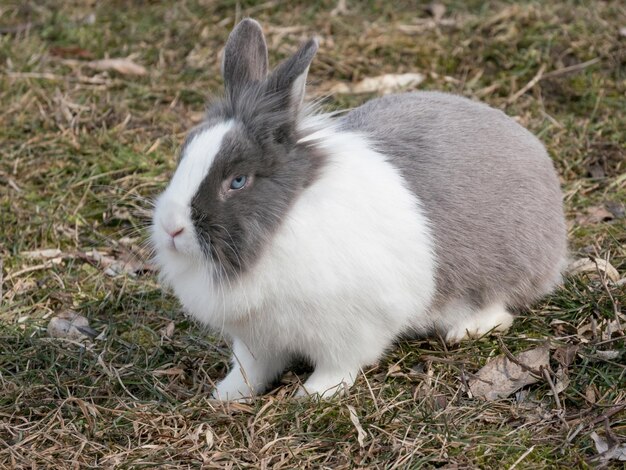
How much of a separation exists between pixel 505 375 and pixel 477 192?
0.77 metres

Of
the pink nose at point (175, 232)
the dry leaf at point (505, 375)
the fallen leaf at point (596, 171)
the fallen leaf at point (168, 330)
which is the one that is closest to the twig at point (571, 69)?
the fallen leaf at point (596, 171)

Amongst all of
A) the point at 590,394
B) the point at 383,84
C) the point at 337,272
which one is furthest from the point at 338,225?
the point at 383,84

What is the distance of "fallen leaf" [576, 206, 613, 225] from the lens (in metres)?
5.18

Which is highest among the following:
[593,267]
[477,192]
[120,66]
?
[477,192]

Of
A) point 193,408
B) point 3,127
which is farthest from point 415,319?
point 3,127

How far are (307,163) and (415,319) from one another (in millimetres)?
834

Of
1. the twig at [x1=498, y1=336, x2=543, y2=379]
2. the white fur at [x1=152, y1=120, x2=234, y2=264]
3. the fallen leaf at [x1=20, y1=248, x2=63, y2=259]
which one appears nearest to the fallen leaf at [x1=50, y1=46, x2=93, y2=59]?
the fallen leaf at [x1=20, y1=248, x2=63, y2=259]

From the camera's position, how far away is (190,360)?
4316mm

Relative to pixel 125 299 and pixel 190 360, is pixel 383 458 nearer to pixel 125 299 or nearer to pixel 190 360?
pixel 190 360

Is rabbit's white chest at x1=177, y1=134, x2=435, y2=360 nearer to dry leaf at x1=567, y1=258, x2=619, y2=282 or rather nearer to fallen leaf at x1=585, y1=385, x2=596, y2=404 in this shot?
fallen leaf at x1=585, y1=385, x2=596, y2=404

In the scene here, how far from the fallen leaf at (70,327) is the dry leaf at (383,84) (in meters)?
2.66

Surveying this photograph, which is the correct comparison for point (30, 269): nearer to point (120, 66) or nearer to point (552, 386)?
point (120, 66)

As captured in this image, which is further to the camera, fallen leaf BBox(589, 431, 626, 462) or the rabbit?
the rabbit

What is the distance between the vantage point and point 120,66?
22.5 ft
